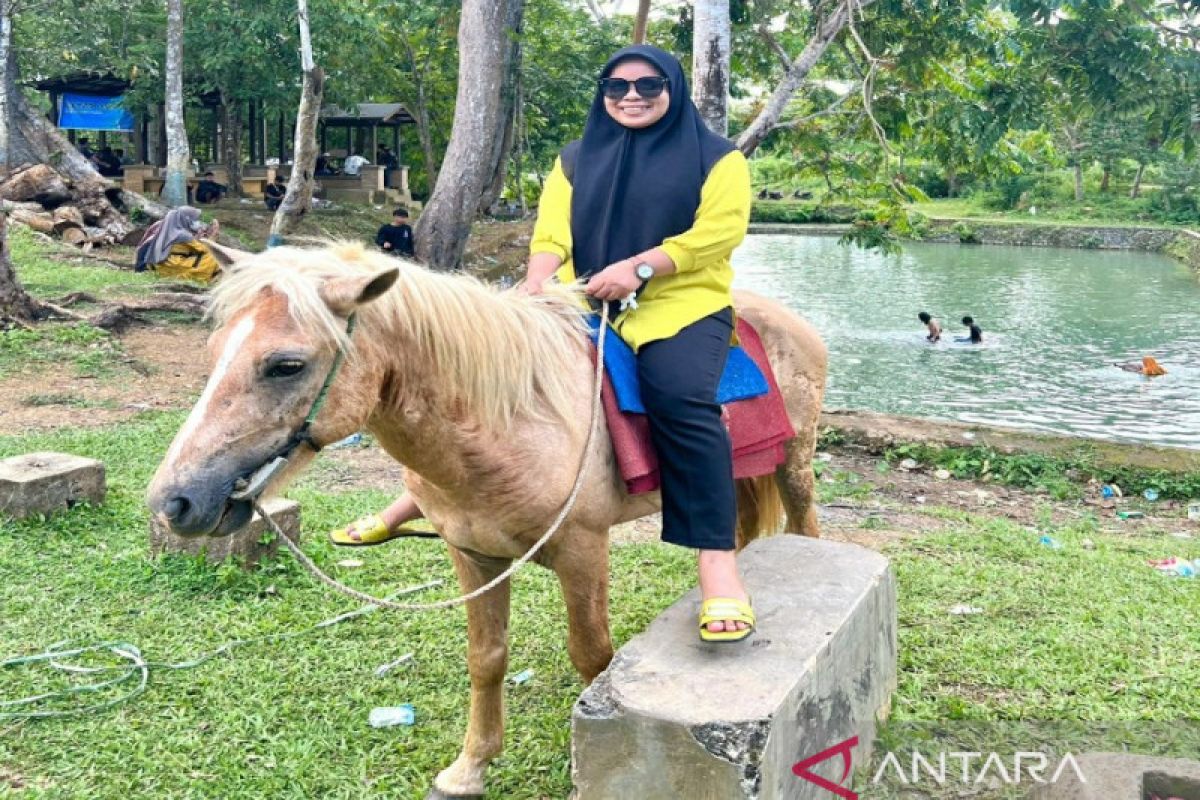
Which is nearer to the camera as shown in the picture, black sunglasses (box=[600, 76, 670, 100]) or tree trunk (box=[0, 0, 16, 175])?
black sunglasses (box=[600, 76, 670, 100])

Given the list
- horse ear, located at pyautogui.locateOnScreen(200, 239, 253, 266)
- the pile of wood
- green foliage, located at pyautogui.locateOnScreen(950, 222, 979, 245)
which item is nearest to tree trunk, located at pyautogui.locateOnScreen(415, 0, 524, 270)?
the pile of wood

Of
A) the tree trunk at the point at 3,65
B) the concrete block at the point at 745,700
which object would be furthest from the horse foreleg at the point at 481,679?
the tree trunk at the point at 3,65

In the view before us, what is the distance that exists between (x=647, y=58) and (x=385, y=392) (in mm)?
1404

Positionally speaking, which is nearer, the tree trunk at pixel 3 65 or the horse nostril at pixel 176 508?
the horse nostril at pixel 176 508

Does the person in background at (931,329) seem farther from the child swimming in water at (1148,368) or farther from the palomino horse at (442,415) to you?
the palomino horse at (442,415)

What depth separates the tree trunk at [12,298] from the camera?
418 inches

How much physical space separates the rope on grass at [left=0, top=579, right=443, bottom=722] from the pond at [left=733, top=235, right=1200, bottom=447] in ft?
28.5

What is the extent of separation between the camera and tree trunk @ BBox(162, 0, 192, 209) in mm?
17250

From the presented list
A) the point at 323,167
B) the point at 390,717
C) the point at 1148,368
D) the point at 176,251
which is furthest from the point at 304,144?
the point at 323,167

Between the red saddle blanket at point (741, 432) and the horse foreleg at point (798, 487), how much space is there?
1.84 ft

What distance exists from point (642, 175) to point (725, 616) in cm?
141

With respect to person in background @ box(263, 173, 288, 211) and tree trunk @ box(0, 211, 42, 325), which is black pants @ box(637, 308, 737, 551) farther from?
person in background @ box(263, 173, 288, 211)

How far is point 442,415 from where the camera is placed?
9.12 feet

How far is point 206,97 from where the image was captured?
82.2 ft
